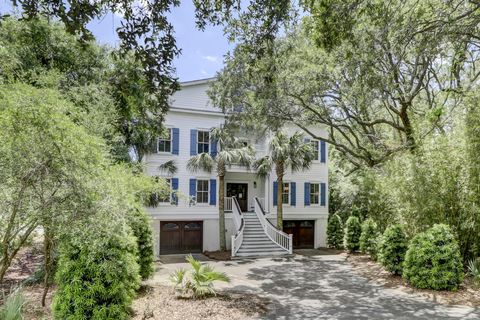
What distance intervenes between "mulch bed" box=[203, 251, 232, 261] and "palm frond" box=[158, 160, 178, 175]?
4.38 meters

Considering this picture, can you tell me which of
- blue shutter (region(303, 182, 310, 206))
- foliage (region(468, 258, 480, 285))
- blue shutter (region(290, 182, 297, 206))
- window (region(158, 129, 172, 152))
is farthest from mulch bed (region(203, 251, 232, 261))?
foliage (region(468, 258, 480, 285))

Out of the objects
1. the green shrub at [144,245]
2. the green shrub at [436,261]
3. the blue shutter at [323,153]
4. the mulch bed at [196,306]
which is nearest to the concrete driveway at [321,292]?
the mulch bed at [196,306]

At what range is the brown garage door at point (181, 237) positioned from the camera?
17.4 m

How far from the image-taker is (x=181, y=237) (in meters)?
17.8

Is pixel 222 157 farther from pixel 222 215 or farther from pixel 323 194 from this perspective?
pixel 323 194

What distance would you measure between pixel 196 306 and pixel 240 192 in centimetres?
1320

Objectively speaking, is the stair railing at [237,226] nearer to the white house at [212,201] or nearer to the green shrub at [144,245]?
the white house at [212,201]

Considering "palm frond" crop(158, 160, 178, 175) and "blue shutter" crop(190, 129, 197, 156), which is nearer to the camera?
"palm frond" crop(158, 160, 178, 175)

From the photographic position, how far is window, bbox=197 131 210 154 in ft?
60.1

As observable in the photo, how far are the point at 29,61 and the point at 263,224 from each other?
41.3ft

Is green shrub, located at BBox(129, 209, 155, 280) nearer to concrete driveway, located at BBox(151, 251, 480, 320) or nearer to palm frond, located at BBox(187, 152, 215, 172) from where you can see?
concrete driveway, located at BBox(151, 251, 480, 320)

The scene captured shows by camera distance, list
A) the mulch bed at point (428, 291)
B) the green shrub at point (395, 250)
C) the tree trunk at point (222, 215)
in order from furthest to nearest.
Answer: the tree trunk at point (222, 215)
the green shrub at point (395, 250)
the mulch bed at point (428, 291)

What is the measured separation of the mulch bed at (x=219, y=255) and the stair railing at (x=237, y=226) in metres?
0.43

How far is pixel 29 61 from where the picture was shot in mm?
10680
